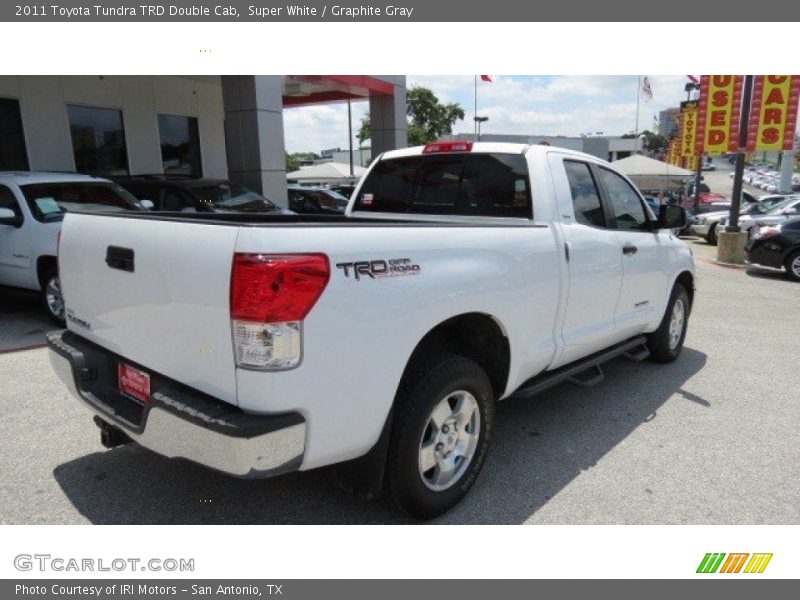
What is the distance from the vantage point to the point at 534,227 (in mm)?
3338

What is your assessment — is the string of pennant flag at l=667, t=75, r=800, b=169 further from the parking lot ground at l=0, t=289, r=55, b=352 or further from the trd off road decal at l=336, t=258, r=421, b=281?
the parking lot ground at l=0, t=289, r=55, b=352

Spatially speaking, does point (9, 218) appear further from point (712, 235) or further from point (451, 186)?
point (712, 235)

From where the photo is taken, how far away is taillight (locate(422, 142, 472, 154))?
3.86 meters

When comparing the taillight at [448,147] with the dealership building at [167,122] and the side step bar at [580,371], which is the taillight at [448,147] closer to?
the side step bar at [580,371]

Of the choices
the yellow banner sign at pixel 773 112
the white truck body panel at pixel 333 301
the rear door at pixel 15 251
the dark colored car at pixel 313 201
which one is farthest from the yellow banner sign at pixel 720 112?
the rear door at pixel 15 251

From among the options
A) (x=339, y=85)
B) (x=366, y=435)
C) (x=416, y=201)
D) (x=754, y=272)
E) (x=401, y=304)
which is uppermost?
(x=339, y=85)

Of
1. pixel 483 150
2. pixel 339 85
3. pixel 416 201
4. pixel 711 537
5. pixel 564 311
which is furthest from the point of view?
pixel 339 85

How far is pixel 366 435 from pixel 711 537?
1.83 m

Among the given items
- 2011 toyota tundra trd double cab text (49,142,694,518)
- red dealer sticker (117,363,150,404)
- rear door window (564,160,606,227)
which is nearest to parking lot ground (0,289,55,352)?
2011 toyota tundra trd double cab text (49,142,694,518)

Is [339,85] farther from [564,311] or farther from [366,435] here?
[366,435]

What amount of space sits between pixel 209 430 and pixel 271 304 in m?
0.53

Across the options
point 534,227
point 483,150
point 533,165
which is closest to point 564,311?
point 534,227

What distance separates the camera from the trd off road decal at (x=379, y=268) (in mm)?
2221

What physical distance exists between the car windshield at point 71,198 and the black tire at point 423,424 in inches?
220
